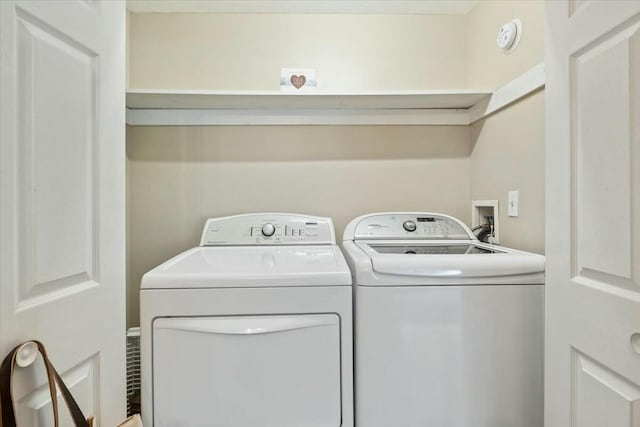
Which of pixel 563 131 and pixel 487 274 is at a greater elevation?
pixel 563 131

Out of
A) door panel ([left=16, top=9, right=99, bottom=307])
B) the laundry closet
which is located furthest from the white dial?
door panel ([left=16, top=9, right=99, bottom=307])

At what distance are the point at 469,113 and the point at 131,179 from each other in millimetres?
1919

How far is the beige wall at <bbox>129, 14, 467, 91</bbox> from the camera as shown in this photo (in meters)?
1.96

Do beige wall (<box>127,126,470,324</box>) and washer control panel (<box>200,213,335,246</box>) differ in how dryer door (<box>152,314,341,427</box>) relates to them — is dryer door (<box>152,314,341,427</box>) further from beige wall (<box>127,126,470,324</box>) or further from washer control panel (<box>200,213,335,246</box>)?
beige wall (<box>127,126,470,324</box>)

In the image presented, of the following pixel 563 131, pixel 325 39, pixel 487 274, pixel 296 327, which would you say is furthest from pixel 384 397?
pixel 325 39

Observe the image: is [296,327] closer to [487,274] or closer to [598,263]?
[487,274]

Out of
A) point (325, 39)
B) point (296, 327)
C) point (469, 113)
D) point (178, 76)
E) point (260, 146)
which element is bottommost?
point (296, 327)

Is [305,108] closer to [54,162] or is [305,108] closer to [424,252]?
[424,252]

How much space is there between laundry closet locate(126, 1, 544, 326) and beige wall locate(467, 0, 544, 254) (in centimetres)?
3

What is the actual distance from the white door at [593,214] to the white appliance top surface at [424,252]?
0.57ft

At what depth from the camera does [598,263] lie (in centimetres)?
81

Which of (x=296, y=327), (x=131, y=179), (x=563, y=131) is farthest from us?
(x=131, y=179)

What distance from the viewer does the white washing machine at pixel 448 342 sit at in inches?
43.6

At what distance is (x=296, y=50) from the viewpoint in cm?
199
